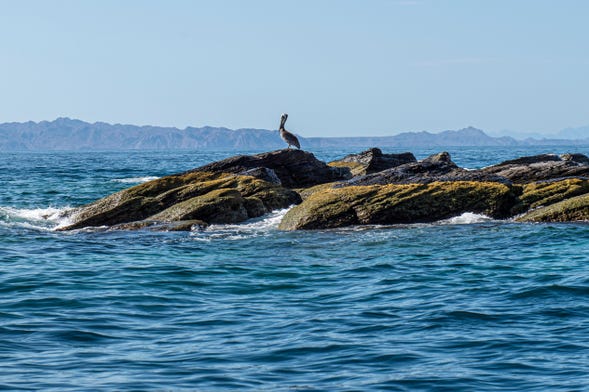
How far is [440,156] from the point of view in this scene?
104 feet

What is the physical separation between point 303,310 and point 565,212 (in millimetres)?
10835

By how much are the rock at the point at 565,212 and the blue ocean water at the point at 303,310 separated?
3.69ft

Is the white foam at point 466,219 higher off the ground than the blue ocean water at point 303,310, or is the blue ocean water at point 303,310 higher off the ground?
the white foam at point 466,219

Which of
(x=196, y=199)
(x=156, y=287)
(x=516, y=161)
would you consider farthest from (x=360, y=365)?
(x=516, y=161)

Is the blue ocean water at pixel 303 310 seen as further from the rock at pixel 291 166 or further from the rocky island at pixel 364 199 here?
the rock at pixel 291 166

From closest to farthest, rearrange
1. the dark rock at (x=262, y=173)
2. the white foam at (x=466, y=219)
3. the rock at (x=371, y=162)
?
the white foam at (x=466, y=219), the dark rock at (x=262, y=173), the rock at (x=371, y=162)

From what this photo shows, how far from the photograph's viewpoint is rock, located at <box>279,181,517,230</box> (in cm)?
2123

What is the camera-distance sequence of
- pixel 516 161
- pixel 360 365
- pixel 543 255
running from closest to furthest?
1. pixel 360 365
2. pixel 543 255
3. pixel 516 161

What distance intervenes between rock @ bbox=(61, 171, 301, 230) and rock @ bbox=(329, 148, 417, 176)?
709 centimetres

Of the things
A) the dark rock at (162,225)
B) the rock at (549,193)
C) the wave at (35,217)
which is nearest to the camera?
the dark rock at (162,225)

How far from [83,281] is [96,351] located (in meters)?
5.03

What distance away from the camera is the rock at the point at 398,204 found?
21.2 meters

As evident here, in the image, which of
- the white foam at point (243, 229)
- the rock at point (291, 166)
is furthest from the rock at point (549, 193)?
the rock at point (291, 166)

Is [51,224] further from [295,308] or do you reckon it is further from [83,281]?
[295,308]
